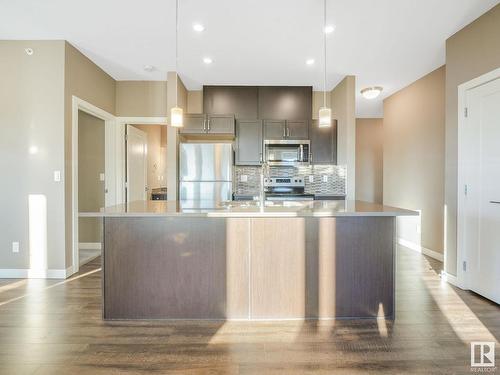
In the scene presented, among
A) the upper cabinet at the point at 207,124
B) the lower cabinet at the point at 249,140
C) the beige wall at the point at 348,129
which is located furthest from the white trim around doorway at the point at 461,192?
the upper cabinet at the point at 207,124

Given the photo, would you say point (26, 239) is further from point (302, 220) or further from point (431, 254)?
point (431, 254)

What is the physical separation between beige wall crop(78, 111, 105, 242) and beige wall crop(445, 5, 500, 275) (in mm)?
4841

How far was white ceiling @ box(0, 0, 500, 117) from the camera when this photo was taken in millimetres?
2828

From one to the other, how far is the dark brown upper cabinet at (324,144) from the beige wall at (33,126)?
141 inches

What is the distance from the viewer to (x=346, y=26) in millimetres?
3145

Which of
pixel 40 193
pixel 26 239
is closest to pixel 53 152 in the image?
pixel 40 193

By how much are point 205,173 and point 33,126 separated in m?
2.17

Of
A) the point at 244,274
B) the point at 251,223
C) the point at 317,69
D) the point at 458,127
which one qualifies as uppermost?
the point at 317,69

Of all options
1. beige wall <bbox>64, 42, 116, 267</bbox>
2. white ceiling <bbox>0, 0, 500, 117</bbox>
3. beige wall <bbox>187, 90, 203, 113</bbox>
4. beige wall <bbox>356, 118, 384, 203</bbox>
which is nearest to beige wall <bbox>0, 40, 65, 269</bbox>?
beige wall <bbox>64, 42, 116, 267</bbox>

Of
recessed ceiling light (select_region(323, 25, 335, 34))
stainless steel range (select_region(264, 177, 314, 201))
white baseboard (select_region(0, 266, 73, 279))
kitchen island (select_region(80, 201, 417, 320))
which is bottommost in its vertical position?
white baseboard (select_region(0, 266, 73, 279))

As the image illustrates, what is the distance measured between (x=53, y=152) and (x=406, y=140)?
5191mm

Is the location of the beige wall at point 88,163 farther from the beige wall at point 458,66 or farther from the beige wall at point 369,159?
the beige wall at point 369,159

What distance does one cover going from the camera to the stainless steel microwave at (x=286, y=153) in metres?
4.88

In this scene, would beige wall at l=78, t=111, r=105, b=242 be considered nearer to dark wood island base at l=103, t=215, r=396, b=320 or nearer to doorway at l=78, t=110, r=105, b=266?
doorway at l=78, t=110, r=105, b=266
